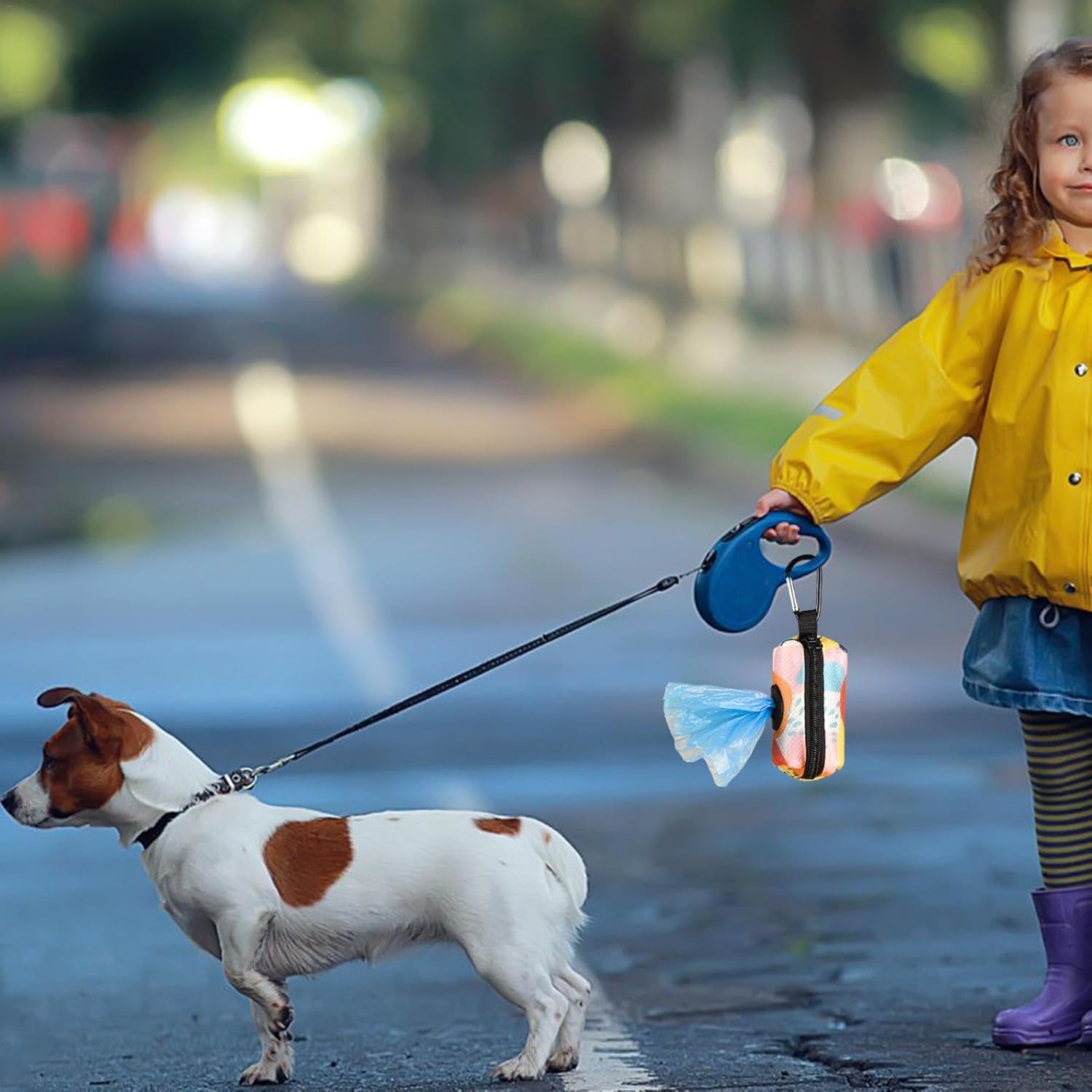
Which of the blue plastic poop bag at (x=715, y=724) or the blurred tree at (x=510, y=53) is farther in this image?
the blurred tree at (x=510, y=53)

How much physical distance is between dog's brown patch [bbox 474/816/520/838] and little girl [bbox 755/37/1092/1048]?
2.51 feet

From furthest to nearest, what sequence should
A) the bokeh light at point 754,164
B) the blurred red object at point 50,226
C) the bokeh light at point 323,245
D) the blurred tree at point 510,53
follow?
1. the bokeh light at point 323,245
2. the bokeh light at point 754,164
3. the blurred red object at point 50,226
4. the blurred tree at point 510,53

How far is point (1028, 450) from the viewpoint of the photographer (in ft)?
17.2

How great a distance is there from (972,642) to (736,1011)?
3.43 ft

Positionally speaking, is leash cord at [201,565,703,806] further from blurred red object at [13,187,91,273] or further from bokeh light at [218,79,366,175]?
bokeh light at [218,79,366,175]

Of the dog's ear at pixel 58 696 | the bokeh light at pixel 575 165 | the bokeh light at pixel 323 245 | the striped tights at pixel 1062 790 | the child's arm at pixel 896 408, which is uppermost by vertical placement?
the child's arm at pixel 896 408

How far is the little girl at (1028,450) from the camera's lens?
519 centimetres

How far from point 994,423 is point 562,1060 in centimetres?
146

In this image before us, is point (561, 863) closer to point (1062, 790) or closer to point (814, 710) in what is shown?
point (814, 710)

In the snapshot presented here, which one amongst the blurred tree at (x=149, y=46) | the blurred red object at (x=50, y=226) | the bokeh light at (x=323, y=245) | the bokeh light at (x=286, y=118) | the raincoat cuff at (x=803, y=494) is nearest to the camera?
the raincoat cuff at (x=803, y=494)

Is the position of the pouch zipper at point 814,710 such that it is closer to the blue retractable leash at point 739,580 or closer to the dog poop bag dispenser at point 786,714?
the dog poop bag dispenser at point 786,714

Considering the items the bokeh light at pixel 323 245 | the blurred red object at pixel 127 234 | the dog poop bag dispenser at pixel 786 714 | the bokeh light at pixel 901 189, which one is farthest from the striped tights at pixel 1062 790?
the bokeh light at pixel 323 245

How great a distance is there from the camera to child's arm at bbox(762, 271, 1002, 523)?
5324 mm

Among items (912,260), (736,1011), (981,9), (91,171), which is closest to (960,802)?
(736,1011)
